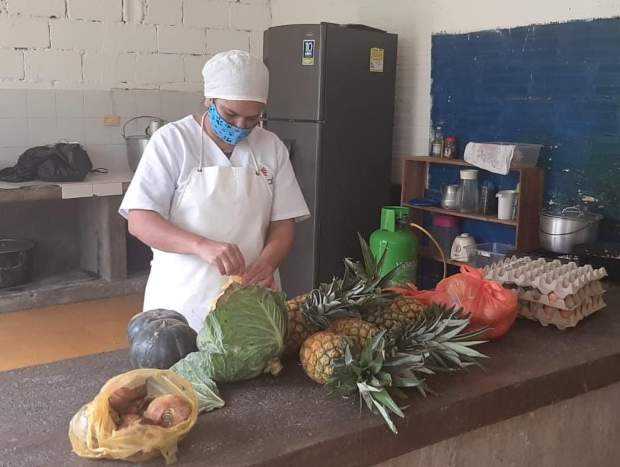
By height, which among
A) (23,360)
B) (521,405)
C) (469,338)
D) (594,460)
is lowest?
(23,360)

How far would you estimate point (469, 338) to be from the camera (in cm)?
186

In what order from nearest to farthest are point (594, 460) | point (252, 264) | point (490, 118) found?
point (594, 460) < point (252, 264) < point (490, 118)

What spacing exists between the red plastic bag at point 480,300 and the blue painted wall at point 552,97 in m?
2.09

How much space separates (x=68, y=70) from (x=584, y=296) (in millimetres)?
4566

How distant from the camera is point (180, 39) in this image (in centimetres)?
601

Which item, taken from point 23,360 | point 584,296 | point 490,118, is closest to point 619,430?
point 584,296

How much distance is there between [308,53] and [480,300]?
3.08 m

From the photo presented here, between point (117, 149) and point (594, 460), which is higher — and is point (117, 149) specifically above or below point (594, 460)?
above

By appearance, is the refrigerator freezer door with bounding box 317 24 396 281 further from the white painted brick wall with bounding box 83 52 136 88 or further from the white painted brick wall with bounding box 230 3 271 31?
the white painted brick wall with bounding box 83 52 136 88

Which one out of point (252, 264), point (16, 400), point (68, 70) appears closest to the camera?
point (16, 400)

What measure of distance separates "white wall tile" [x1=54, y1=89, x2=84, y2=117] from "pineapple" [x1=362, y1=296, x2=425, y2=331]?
4417 mm

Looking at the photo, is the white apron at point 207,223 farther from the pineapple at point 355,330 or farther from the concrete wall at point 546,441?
the concrete wall at point 546,441

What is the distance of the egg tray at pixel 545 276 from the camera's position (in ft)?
7.09

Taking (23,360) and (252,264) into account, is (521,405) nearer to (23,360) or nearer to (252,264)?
(252,264)
